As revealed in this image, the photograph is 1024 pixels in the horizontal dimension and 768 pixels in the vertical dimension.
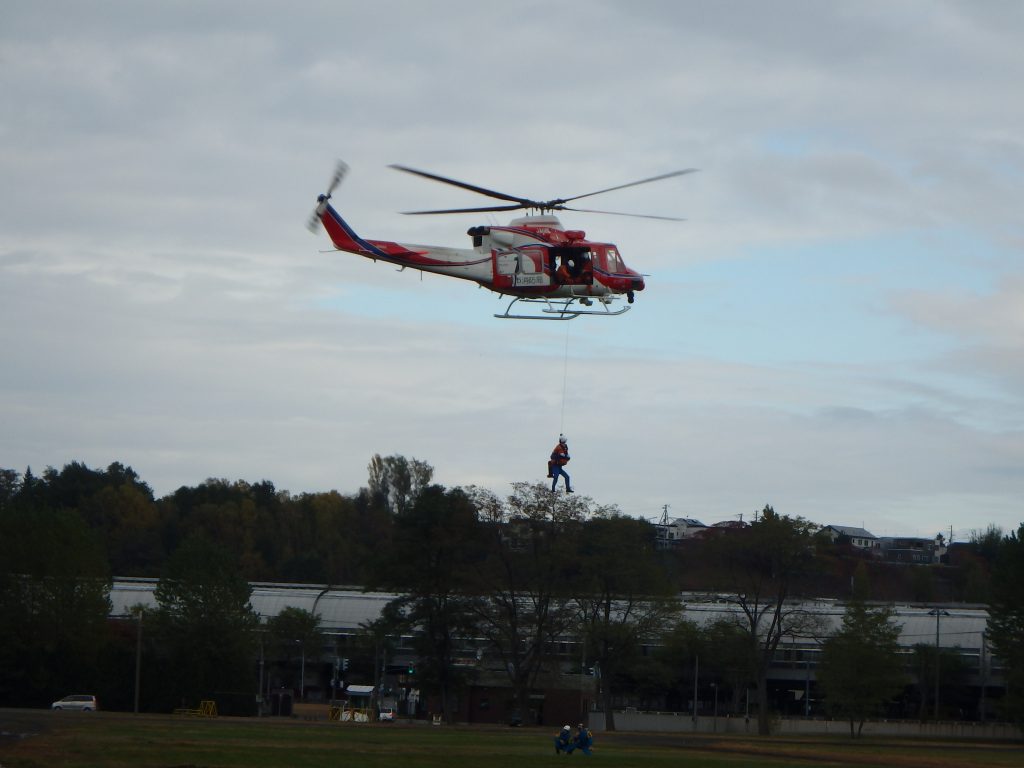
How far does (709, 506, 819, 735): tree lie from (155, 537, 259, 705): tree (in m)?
31.9

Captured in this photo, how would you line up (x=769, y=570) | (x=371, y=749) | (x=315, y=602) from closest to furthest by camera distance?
(x=371, y=749)
(x=769, y=570)
(x=315, y=602)

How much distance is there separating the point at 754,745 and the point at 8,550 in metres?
53.9

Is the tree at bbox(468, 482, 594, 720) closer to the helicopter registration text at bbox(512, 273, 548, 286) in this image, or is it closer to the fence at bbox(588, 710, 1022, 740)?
the fence at bbox(588, 710, 1022, 740)

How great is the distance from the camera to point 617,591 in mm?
80562

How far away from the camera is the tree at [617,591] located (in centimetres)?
7981

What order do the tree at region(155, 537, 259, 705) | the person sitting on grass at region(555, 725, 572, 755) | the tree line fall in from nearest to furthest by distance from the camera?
the person sitting on grass at region(555, 725, 572, 755) → the tree line → the tree at region(155, 537, 259, 705)

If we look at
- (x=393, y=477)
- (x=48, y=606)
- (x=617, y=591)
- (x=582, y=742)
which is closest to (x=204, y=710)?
(x=48, y=606)

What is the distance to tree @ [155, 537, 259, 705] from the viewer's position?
8656 cm

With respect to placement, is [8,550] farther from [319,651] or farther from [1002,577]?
[1002,577]

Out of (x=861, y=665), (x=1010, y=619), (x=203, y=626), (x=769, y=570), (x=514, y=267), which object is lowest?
(x=861, y=665)

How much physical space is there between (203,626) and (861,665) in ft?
137

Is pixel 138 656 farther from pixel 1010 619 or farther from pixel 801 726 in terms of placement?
pixel 1010 619

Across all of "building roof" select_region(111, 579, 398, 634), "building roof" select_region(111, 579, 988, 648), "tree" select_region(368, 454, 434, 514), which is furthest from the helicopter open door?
"tree" select_region(368, 454, 434, 514)

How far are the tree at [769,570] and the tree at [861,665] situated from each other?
3.31 m
